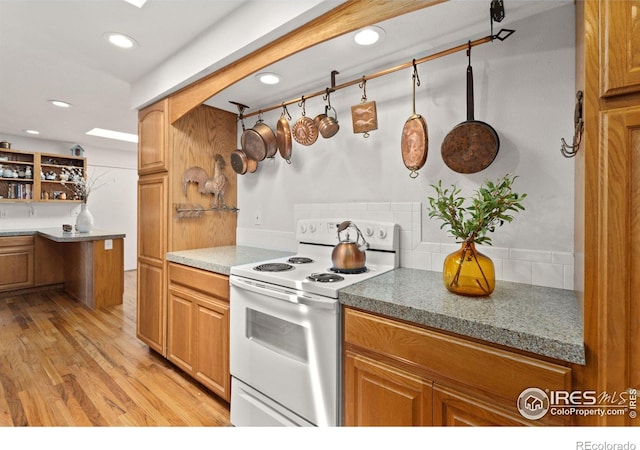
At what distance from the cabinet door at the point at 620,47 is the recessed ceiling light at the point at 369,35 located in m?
0.87

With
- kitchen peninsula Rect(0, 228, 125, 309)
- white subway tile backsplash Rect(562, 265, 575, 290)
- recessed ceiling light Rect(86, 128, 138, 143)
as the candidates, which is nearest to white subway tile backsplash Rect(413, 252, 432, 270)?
white subway tile backsplash Rect(562, 265, 575, 290)

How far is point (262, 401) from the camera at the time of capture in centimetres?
150

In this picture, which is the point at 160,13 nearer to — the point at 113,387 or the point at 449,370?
the point at 449,370

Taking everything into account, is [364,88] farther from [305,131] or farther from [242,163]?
[242,163]

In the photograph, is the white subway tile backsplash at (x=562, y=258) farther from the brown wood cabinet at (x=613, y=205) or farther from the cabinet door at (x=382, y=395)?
the cabinet door at (x=382, y=395)

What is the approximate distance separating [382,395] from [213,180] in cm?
200

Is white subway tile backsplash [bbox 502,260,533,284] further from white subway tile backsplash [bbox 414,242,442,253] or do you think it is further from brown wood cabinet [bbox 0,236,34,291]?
brown wood cabinet [bbox 0,236,34,291]

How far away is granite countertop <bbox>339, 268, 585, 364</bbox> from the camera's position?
82cm

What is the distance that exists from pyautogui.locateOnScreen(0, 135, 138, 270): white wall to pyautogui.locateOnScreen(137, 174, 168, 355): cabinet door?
11.7 feet

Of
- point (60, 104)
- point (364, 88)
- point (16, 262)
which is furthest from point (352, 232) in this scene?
point (16, 262)

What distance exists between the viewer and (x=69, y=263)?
426cm

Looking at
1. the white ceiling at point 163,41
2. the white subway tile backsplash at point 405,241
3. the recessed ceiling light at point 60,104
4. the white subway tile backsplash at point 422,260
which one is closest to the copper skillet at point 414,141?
the white ceiling at point 163,41

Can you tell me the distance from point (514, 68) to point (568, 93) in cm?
25
